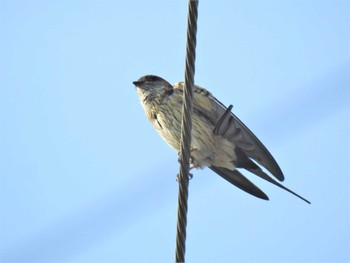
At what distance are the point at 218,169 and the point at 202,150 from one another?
1.43ft

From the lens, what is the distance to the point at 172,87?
318 inches

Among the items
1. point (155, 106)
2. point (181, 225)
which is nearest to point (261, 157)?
point (155, 106)

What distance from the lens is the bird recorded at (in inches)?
280

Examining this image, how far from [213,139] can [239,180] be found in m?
0.62

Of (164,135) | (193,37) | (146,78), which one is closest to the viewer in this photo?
(193,37)

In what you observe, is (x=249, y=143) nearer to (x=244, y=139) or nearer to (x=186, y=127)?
(x=244, y=139)

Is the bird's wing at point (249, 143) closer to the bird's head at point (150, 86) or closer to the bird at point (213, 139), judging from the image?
the bird at point (213, 139)

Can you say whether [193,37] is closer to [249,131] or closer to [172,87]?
[249,131]

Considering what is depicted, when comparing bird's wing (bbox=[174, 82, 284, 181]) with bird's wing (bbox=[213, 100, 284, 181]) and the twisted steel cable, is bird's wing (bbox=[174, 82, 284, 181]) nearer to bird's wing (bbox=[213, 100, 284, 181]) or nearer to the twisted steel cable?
bird's wing (bbox=[213, 100, 284, 181])

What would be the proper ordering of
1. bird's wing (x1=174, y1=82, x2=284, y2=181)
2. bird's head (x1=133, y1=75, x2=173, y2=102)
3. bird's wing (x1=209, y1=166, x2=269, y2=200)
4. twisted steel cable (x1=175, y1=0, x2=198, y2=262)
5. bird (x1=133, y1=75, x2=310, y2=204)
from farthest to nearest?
bird's head (x1=133, y1=75, x2=173, y2=102) < bird's wing (x1=209, y1=166, x2=269, y2=200) < bird (x1=133, y1=75, x2=310, y2=204) < bird's wing (x1=174, y1=82, x2=284, y2=181) < twisted steel cable (x1=175, y1=0, x2=198, y2=262)

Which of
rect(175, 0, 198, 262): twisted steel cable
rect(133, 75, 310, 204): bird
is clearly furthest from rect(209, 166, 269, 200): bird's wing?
rect(175, 0, 198, 262): twisted steel cable

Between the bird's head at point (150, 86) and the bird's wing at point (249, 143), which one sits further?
the bird's head at point (150, 86)

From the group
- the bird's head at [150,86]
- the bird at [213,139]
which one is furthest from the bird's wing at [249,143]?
the bird's head at [150,86]

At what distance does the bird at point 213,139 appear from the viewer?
23.3 ft
